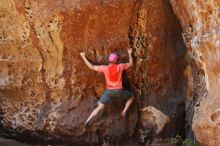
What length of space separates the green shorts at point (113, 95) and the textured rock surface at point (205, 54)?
3.24 feet

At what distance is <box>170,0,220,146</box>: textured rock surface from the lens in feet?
18.4

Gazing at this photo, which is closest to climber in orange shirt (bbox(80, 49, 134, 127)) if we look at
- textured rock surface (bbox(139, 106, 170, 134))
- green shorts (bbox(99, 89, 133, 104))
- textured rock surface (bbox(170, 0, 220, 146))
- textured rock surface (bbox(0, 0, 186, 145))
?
green shorts (bbox(99, 89, 133, 104))

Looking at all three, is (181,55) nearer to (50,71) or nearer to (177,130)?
(177,130)

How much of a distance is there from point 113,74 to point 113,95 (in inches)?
11.8

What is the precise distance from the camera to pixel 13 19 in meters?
6.55

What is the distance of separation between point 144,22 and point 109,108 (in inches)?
52.9

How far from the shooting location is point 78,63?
6.56 meters

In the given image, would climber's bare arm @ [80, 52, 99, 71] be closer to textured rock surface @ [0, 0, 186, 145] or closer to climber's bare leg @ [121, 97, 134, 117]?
textured rock surface @ [0, 0, 186, 145]

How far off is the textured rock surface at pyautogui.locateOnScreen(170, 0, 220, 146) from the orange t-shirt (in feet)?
3.32

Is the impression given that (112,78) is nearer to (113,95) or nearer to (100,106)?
(113,95)

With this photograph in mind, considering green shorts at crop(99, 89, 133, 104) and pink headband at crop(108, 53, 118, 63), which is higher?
pink headband at crop(108, 53, 118, 63)

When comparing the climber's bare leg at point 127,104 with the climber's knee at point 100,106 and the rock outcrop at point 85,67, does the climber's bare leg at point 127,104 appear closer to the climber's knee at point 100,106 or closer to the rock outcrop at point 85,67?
the rock outcrop at point 85,67

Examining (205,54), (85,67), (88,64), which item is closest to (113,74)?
(88,64)

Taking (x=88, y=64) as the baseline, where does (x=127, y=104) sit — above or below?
below
